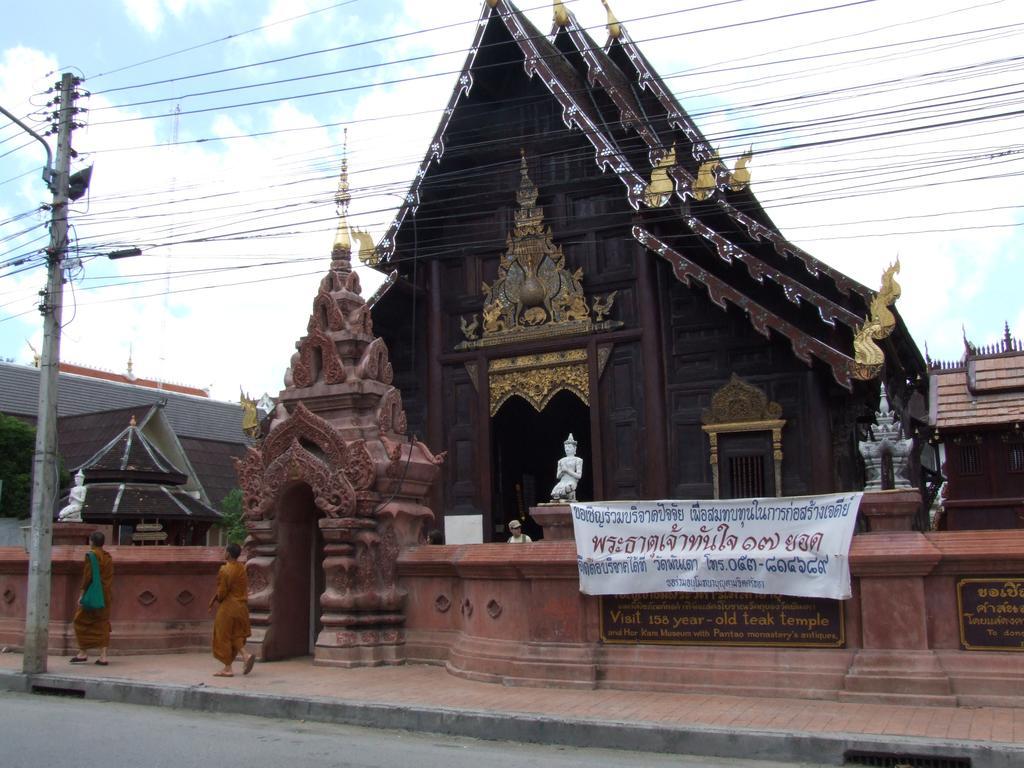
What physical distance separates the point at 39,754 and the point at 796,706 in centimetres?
594

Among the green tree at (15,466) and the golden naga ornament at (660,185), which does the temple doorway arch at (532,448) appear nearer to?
the golden naga ornament at (660,185)

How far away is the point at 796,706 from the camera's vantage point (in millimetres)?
8648

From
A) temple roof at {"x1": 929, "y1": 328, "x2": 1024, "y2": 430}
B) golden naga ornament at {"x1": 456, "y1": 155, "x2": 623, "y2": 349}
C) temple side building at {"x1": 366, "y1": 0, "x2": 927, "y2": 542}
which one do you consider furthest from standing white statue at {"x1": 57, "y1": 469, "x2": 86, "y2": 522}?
temple roof at {"x1": 929, "y1": 328, "x2": 1024, "y2": 430}

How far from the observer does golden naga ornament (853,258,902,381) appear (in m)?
12.3

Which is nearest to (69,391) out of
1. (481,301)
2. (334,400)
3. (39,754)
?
(481,301)

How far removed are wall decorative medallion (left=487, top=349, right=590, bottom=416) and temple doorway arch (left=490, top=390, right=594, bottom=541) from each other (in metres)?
0.50

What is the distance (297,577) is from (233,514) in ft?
74.1

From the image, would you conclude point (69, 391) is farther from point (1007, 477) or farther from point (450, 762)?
point (450, 762)

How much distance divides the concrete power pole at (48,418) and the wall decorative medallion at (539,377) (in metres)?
7.07

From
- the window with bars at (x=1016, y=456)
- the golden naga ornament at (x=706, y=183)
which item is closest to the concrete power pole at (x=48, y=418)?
the golden naga ornament at (x=706, y=183)

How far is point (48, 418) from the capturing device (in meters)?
11.9

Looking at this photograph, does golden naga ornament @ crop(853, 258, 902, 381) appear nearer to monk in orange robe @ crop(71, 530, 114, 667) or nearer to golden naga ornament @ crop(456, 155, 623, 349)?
golden naga ornament @ crop(456, 155, 623, 349)

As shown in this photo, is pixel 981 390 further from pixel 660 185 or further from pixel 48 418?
pixel 48 418

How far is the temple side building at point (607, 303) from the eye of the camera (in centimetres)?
1460
